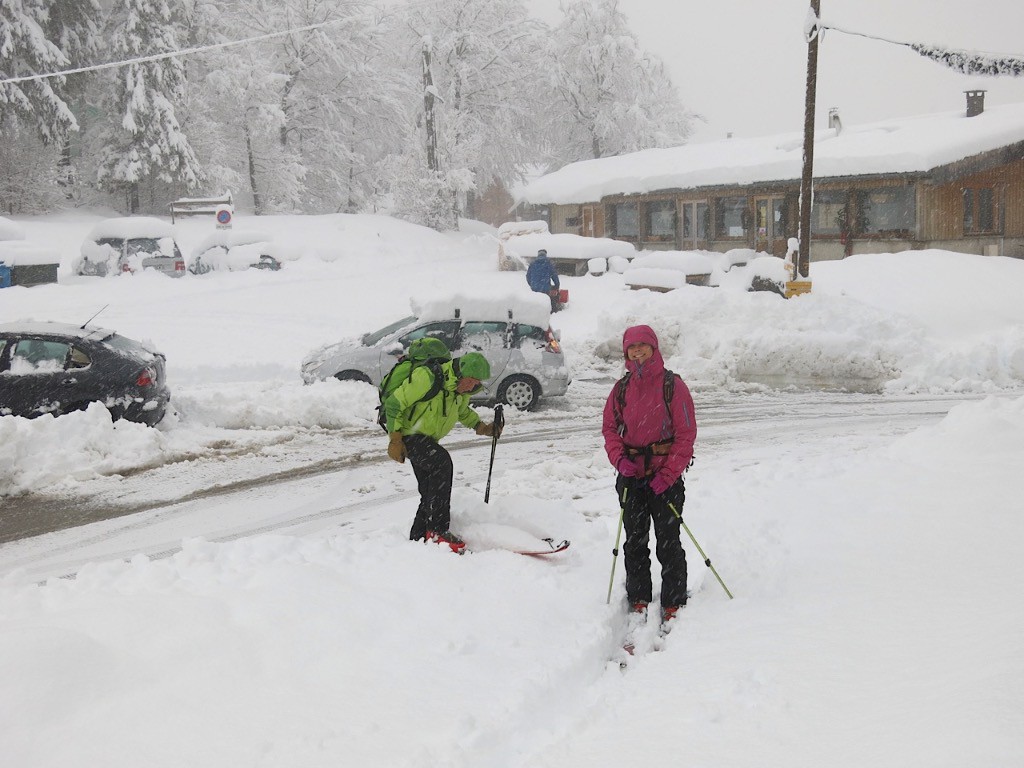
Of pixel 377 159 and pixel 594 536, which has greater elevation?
pixel 377 159

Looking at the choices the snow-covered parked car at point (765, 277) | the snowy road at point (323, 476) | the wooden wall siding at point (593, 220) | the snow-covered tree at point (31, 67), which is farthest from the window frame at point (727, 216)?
the snow-covered tree at point (31, 67)

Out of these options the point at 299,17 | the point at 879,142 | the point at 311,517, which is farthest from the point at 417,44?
the point at 311,517

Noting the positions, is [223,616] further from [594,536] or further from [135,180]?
[135,180]

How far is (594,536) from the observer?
22.8ft

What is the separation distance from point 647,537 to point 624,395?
96 cm

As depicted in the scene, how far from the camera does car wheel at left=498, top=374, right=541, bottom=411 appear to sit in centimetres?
1289

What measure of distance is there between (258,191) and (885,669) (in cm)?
4420

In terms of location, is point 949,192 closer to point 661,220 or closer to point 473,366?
point 661,220

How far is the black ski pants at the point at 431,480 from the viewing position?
639 centimetres

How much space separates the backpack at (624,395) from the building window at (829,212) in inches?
1051

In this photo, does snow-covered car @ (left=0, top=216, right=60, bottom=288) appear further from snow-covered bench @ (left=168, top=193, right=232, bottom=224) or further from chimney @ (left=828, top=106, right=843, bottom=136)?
chimney @ (left=828, top=106, right=843, bottom=136)

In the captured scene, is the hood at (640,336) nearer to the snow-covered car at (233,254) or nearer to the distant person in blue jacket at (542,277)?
the distant person in blue jacket at (542,277)

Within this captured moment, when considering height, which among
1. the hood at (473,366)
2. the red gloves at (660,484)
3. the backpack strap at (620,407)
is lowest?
the red gloves at (660,484)

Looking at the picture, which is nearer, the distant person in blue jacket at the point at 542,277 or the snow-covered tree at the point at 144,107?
the distant person in blue jacket at the point at 542,277
